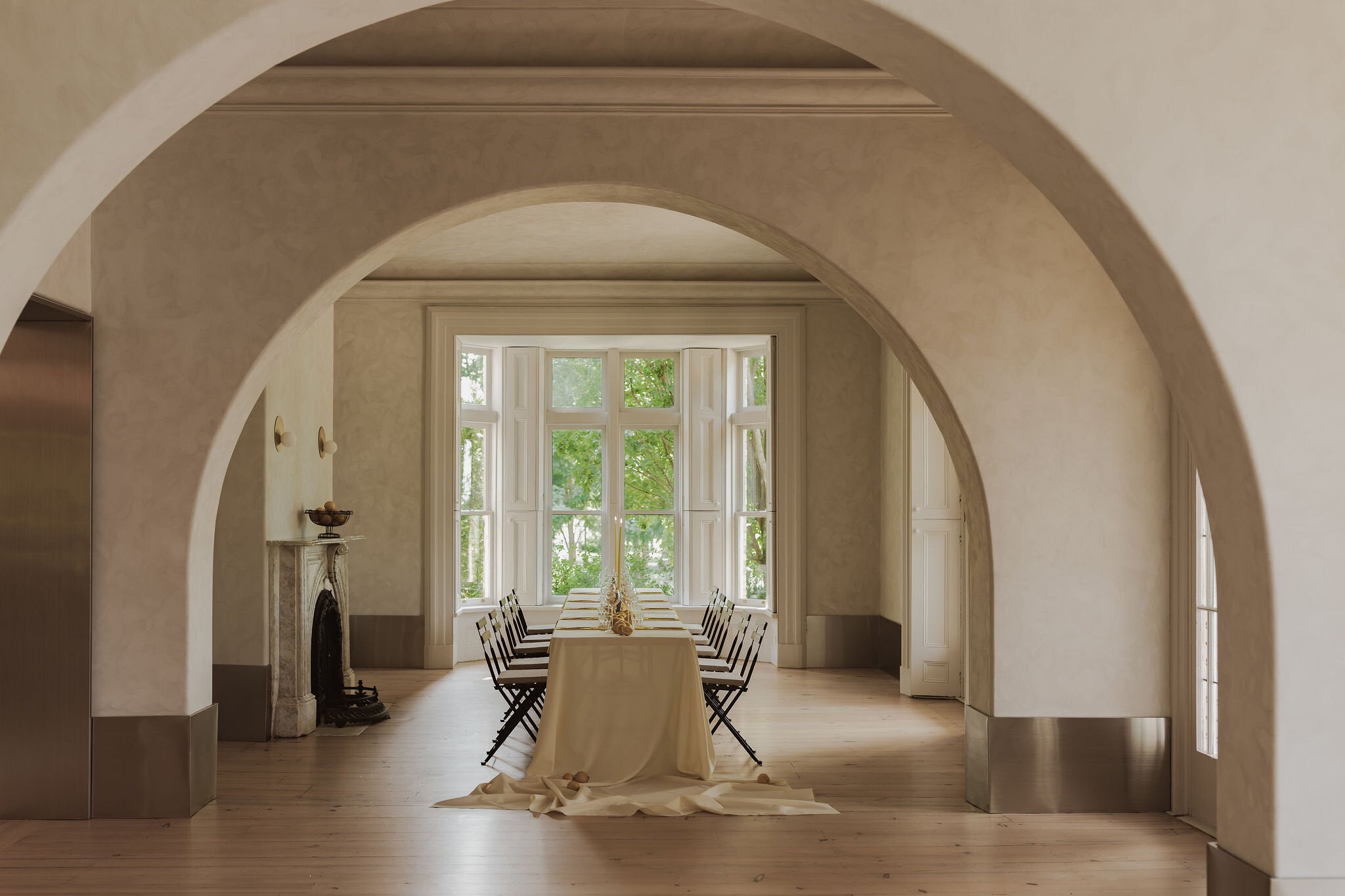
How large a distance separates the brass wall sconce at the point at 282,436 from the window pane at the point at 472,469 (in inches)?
119

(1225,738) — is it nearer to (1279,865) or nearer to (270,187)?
(1279,865)

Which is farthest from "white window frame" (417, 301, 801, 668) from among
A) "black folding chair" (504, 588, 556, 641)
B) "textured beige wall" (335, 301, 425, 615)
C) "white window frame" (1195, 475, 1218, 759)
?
"white window frame" (1195, 475, 1218, 759)

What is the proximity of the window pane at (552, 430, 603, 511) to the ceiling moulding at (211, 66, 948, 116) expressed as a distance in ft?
21.1

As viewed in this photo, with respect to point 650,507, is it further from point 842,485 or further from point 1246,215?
point 1246,215

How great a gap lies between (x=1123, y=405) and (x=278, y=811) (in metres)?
4.52

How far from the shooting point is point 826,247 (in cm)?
484

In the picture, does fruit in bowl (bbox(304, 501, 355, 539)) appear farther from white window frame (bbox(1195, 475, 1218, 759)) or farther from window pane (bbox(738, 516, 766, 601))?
white window frame (bbox(1195, 475, 1218, 759))

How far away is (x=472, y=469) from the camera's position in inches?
414

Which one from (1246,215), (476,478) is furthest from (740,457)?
(1246,215)

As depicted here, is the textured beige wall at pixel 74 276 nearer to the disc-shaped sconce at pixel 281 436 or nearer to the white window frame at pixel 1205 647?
the disc-shaped sconce at pixel 281 436

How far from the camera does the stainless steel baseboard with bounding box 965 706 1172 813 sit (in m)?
4.90

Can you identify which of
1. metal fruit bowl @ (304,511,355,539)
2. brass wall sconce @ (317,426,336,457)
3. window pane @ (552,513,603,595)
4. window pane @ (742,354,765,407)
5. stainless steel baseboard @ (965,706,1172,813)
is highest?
window pane @ (742,354,765,407)

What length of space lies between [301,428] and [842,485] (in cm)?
487

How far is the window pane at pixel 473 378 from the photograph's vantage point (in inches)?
412
